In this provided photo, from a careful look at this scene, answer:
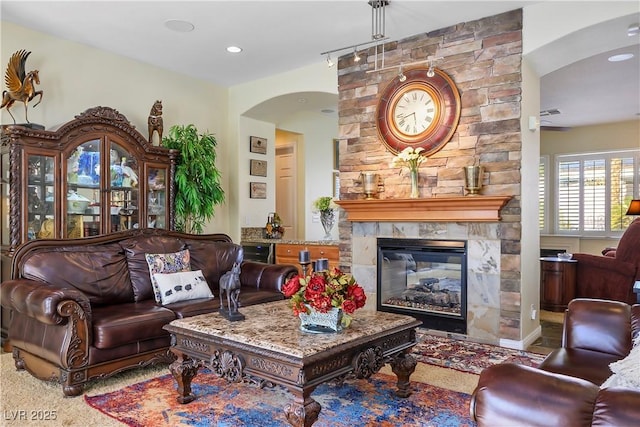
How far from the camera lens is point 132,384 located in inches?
118

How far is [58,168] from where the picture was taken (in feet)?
13.2

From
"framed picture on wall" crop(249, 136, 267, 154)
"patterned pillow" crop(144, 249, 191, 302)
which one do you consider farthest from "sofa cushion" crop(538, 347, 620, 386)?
"framed picture on wall" crop(249, 136, 267, 154)

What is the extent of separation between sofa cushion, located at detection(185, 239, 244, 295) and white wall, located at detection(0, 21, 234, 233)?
1490mm

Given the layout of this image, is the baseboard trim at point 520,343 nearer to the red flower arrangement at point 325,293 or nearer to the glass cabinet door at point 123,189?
the red flower arrangement at point 325,293

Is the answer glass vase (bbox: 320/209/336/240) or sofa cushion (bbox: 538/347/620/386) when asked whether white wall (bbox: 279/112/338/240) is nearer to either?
glass vase (bbox: 320/209/336/240)

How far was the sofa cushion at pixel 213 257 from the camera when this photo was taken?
423 centimetres

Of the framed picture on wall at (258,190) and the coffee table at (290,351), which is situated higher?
the framed picture on wall at (258,190)

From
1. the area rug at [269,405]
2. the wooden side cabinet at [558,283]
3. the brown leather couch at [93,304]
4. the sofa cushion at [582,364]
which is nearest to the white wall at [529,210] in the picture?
the wooden side cabinet at [558,283]

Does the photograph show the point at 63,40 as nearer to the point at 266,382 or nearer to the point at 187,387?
the point at 187,387

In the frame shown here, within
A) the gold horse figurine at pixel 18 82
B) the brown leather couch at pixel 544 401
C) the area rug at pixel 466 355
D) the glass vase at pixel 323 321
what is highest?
the gold horse figurine at pixel 18 82

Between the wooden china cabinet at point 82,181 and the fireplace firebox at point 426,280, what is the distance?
2.36 m

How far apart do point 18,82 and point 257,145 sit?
290 centimetres

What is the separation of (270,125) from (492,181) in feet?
11.3

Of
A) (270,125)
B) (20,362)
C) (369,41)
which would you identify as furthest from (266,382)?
(270,125)
